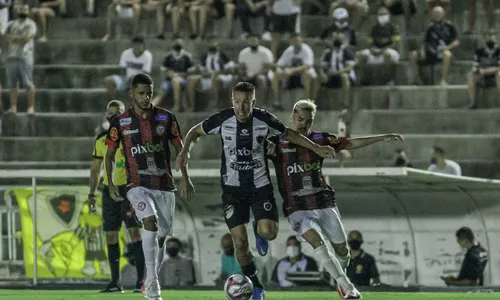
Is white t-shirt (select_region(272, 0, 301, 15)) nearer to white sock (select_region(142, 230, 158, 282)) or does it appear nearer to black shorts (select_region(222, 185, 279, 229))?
black shorts (select_region(222, 185, 279, 229))

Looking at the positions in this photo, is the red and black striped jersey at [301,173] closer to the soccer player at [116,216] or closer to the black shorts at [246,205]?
the black shorts at [246,205]

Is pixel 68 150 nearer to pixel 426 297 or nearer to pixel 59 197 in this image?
pixel 59 197

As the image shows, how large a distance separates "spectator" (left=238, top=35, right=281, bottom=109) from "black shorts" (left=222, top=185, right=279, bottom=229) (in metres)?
12.5

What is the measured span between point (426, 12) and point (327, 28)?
247 cm

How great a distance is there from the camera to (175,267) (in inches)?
841

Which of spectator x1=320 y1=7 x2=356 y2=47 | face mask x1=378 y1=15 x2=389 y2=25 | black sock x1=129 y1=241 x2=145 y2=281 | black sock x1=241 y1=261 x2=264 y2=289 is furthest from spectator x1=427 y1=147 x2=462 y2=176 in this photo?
black sock x1=241 y1=261 x2=264 y2=289

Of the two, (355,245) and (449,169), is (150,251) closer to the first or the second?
(355,245)

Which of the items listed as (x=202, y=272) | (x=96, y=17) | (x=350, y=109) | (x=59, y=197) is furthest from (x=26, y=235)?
(x=96, y=17)

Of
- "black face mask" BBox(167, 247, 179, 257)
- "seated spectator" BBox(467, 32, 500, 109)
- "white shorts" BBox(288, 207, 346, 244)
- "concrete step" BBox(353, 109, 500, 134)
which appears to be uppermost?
"seated spectator" BBox(467, 32, 500, 109)

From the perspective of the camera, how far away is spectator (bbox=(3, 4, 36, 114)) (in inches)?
1098

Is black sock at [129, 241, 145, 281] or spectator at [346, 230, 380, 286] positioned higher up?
black sock at [129, 241, 145, 281]

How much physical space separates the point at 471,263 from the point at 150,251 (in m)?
7.51

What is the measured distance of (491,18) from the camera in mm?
29125

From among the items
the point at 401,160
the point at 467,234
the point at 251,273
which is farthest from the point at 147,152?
the point at 401,160
